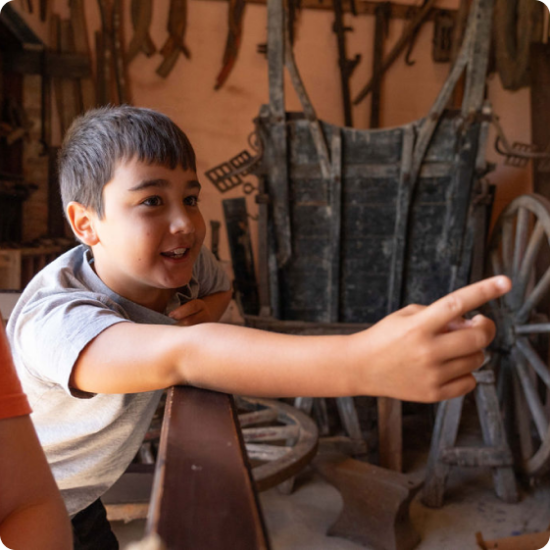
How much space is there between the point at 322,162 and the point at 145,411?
6.11 feet

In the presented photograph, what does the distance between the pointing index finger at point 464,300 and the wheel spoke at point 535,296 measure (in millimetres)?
2168

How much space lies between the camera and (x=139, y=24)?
353 centimetres

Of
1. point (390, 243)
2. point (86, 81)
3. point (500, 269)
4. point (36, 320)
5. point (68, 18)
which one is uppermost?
point (68, 18)

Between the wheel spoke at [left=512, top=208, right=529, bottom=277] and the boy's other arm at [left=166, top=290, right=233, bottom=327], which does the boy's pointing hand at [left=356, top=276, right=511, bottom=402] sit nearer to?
the boy's other arm at [left=166, top=290, right=233, bottom=327]

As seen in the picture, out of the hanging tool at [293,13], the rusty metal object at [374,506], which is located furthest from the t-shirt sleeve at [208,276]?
the hanging tool at [293,13]

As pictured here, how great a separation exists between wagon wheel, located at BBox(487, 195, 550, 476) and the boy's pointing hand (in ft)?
6.74

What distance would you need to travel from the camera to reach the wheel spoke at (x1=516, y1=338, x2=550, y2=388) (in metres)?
2.33

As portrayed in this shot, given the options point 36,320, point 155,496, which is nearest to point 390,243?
point 36,320

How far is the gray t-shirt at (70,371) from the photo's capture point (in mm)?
600

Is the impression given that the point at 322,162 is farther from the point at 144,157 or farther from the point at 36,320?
the point at 36,320

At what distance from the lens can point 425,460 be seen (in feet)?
8.91

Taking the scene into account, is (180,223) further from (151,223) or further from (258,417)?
(258,417)

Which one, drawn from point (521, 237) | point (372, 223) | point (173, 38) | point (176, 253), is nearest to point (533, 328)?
point (521, 237)

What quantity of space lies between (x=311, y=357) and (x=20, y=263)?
219 centimetres
